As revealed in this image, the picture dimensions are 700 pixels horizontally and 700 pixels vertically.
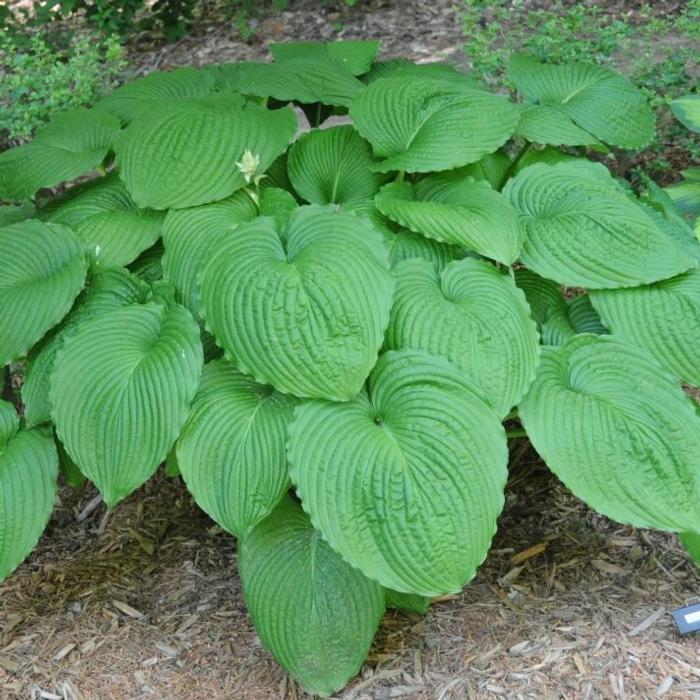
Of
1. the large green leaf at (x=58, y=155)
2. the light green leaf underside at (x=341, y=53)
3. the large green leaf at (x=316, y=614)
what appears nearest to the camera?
the large green leaf at (x=316, y=614)

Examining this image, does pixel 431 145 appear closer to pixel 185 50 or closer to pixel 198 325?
pixel 198 325

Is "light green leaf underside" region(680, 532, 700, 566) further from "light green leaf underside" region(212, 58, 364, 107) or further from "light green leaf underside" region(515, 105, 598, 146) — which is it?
"light green leaf underside" region(212, 58, 364, 107)

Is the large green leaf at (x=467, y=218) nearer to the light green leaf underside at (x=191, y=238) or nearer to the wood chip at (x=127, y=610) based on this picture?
the light green leaf underside at (x=191, y=238)

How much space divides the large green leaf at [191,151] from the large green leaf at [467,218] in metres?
0.34

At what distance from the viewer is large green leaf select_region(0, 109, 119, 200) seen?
2.35 m

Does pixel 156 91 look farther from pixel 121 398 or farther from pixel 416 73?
pixel 121 398

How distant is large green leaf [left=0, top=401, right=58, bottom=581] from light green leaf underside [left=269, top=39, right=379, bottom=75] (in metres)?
1.51

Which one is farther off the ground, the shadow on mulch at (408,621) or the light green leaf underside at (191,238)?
the light green leaf underside at (191,238)

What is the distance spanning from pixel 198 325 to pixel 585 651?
3.75 ft

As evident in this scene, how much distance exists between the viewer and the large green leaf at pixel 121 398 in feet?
5.78

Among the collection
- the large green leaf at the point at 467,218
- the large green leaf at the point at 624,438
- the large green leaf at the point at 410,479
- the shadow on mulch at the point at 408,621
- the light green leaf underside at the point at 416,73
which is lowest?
the shadow on mulch at the point at 408,621

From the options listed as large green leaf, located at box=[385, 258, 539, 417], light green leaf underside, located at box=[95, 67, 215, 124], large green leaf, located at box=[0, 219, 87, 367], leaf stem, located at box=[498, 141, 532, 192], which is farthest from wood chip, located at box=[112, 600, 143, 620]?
leaf stem, located at box=[498, 141, 532, 192]

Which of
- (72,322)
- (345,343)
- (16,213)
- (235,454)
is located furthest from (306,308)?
(16,213)

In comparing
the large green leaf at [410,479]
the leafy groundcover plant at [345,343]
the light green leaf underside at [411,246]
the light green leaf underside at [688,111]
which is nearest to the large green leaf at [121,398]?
the leafy groundcover plant at [345,343]
